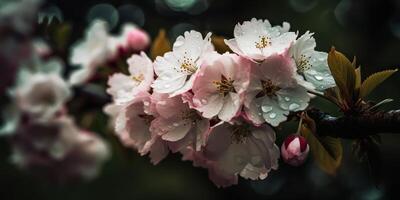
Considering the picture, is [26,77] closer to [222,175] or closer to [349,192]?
[222,175]

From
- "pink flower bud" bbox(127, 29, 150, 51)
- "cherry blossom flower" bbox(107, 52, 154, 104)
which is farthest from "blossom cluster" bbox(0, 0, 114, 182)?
"cherry blossom flower" bbox(107, 52, 154, 104)

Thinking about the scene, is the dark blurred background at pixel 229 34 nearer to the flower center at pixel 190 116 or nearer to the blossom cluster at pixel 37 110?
the blossom cluster at pixel 37 110

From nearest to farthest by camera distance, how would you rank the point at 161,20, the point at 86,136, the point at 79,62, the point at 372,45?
the point at 79,62
the point at 86,136
the point at 372,45
the point at 161,20

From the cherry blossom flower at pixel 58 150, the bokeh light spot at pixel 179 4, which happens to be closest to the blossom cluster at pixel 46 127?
the cherry blossom flower at pixel 58 150

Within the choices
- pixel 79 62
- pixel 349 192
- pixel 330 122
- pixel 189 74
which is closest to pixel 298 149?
pixel 330 122

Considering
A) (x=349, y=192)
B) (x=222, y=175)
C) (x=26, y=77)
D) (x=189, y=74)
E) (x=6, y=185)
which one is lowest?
(x=6, y=185)

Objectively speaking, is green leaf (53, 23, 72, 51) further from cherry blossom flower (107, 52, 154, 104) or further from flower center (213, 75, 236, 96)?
flower center (213, 75, 236, 96)
